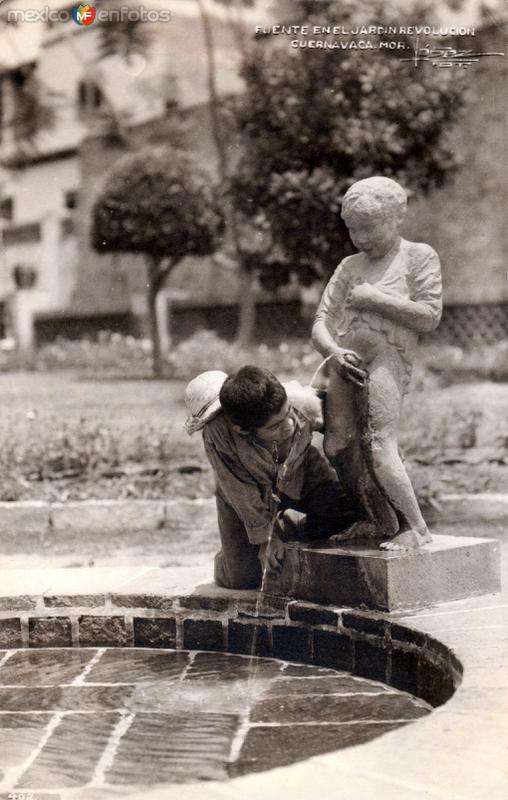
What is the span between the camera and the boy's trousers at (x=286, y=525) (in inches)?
210

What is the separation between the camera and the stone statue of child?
4.96m

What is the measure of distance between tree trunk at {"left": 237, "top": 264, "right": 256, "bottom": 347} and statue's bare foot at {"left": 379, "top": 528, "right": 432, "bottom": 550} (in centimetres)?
467

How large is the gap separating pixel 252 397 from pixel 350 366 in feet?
1.61

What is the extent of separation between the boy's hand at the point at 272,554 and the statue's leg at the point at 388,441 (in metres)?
0.52

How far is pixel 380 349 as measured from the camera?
16.4 ft

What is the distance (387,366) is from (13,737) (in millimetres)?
2143

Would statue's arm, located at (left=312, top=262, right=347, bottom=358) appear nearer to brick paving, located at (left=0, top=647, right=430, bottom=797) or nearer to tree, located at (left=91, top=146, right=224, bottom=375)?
brick paving, located at (left=0, top=647, right=430, bottom=797)

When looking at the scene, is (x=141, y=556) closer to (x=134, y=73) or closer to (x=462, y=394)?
(x=462, y=394)

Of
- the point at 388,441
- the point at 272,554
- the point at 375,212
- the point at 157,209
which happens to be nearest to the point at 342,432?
the point at 388,441

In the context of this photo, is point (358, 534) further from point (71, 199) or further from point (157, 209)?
point (71, 199)

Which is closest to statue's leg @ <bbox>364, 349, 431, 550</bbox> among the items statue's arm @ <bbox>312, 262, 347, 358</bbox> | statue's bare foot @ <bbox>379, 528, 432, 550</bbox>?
statue's bare foot @ <bbox>379, 528, 432, 550</bbox>

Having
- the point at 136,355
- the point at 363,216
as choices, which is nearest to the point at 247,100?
the point at 136,355

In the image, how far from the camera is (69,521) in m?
8.38
